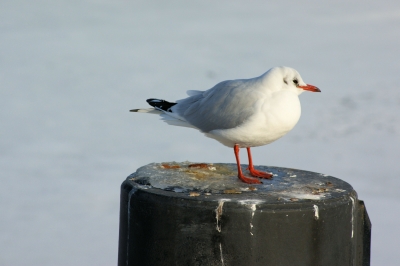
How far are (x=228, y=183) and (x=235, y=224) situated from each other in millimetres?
850

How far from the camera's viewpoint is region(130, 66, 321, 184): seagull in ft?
17.6

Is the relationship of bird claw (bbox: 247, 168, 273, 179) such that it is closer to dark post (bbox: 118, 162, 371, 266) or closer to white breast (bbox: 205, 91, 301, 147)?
white breast (bbox: 205, 91, 301, 147)

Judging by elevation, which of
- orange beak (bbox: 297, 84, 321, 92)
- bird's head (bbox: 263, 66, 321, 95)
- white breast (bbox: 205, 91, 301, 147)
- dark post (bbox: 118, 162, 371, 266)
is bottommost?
dark post (bbox: 118, 162, 371, 266)

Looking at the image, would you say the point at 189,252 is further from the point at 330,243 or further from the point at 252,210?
the point at 330,243

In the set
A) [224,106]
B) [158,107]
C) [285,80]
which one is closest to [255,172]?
[224,106]

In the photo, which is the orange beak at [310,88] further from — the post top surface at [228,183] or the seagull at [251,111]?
the post top surface at [228,183]

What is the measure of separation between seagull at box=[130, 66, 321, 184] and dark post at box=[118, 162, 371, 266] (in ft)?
1.97

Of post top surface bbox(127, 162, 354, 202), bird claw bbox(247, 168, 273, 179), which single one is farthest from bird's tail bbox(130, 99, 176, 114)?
bird claw bbox(247, 168, 273, 179)

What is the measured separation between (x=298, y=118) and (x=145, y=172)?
4.80 feet

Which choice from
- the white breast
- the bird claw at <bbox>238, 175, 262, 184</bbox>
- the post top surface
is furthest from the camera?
the white breast

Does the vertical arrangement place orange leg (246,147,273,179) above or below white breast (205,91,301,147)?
below

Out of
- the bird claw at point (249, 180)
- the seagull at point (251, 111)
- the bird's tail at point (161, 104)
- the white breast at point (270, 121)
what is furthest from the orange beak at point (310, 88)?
the bird's tail at point (161, 104)

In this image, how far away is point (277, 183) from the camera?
5.25 meters

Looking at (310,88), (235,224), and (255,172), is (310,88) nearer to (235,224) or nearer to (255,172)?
(255,172)
